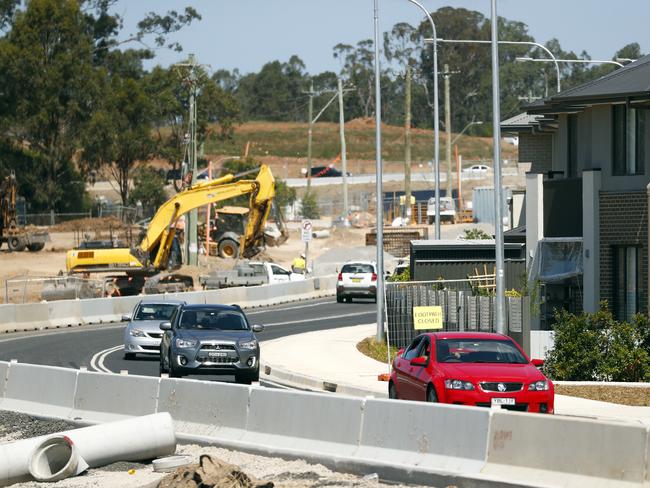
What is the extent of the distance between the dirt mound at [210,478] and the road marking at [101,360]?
568 inches

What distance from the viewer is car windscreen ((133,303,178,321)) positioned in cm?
3328

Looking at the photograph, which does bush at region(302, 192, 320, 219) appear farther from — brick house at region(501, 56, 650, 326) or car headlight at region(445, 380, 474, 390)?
car headlight at region(445, 380, 474, 390)

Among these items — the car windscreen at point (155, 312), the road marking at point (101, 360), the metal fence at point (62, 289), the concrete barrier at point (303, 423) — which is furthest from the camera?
the metal fence at point (62, 289)

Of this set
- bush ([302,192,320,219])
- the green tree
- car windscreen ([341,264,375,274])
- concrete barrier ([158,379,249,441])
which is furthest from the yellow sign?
bush ([302,192,320,219])

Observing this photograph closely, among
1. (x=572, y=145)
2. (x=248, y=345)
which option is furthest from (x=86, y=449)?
(x=572, y=145)

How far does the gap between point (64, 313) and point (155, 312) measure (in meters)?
13.4

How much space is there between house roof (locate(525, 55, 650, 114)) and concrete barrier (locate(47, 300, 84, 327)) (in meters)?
19.1

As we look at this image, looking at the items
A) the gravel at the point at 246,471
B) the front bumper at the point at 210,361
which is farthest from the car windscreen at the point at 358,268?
the gravel at the point at 246,471

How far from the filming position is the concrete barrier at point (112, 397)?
758 inches

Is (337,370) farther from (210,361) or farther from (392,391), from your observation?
(392,391)

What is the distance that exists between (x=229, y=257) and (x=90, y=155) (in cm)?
2429

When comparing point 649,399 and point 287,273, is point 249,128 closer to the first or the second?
point 287,273

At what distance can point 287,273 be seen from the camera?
61688 millimetres

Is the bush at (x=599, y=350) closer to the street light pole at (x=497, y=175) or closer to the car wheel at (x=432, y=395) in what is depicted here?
the street light pole at (x=497, y=175)
